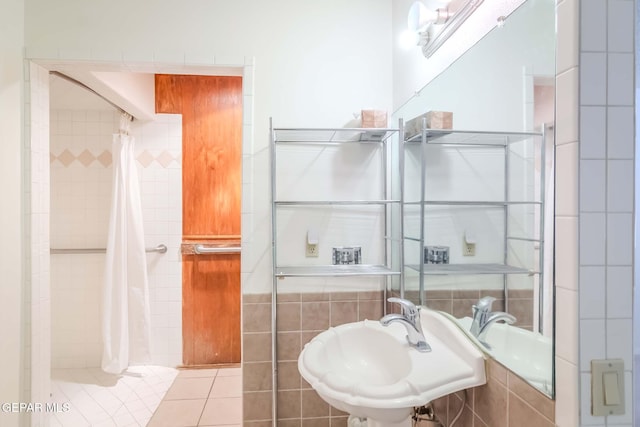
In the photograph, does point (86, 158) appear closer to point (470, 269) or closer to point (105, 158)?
point (105, 158)

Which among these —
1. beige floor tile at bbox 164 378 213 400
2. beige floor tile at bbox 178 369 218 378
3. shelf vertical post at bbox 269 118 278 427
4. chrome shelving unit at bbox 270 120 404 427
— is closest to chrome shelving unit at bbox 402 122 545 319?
chrome shelving unit at bbox 270 120 404 427

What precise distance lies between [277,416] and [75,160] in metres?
2.40

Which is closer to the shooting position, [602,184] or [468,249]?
[602,184]

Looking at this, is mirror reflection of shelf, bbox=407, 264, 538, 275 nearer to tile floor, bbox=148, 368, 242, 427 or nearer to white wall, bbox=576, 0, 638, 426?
white wall, bbox=576, 0, 638, 426

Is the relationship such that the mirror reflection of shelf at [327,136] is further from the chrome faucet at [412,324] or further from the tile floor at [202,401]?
the tile floor at [202,401]

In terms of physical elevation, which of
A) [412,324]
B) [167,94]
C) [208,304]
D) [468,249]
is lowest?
[208,304]

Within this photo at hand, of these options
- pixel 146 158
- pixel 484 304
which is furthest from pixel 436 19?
pixel 146 158

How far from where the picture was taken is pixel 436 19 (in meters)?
1.20

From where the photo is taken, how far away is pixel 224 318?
268 centimetres

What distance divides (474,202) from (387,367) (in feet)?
2.25

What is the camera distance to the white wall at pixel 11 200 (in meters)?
1.45

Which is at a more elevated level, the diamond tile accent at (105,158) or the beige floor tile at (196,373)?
the diamond tile accent at (105,158)

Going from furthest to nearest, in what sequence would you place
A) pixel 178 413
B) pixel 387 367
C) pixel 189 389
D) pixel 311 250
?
pixel 189 389 < pixel 178 413 < pixel 311 250 < pixel 387 367

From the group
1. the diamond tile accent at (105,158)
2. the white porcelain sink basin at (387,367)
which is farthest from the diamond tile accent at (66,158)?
the white porcelain sink basin at (387,367)
